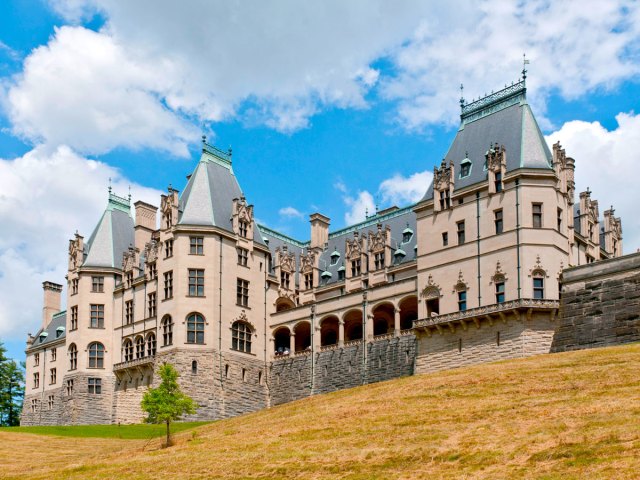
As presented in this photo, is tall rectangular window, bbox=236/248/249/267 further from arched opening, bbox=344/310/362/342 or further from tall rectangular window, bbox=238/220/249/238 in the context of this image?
arched opening, bbox=344/310/362/342

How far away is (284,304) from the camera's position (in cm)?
8044

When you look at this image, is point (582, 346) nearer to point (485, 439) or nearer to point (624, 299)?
point (624, 299)

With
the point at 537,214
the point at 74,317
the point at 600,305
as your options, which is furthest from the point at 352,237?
the point at 600,305

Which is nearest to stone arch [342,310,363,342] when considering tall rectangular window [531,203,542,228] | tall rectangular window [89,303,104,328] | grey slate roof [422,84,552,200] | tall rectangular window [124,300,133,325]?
grey slate roof [422,84,552,200]

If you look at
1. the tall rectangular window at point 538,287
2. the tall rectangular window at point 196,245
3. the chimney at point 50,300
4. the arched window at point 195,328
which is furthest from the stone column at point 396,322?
the chimney at point 50,300

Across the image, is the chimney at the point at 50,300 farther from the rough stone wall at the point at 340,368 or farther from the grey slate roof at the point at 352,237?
the rough stone wall at the point at 340,368

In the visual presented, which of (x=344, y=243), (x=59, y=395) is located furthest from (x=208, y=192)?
(x=59, y=395)

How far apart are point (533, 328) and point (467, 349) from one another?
4.74 meters

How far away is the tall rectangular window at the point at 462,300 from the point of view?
61647 millimetres

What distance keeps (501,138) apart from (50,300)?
5551cm

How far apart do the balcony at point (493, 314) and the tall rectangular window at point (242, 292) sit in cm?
1739

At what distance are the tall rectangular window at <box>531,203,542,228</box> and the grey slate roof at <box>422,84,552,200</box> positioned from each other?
8.30 ft

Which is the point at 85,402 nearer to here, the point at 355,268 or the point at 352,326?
the point at 352,326

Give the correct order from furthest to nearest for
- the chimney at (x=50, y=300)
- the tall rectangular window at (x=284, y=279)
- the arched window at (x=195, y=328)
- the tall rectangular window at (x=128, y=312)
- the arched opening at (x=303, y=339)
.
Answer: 1. the chimney at (x=50, y=300)
2. the tall rectangular window at (x=284, y=279)
3. the tall rectangular window at (x=128, y=312)
4. the arched opening at (x=303, y=339)
5. the arched window at (x=195, y=328)
